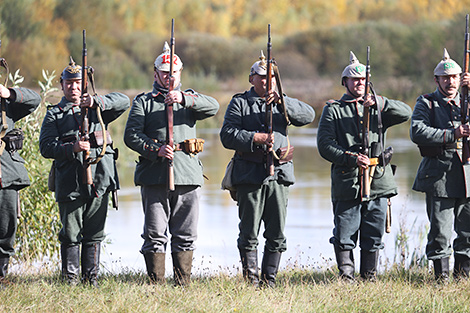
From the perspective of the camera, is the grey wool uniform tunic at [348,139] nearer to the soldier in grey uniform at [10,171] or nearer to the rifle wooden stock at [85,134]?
the rifle wooden stock at [85,134]

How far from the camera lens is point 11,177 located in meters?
7.25

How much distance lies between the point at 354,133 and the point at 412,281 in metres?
1.55

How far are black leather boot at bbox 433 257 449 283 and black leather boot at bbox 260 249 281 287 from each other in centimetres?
149

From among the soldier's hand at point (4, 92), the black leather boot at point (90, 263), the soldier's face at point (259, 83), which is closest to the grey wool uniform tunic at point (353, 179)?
the soldier's face at point (259, 83)

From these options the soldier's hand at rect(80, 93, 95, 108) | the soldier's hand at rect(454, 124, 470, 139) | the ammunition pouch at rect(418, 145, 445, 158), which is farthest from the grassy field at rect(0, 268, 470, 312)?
the soldier's hand at rect(80, 93, 95, 108)

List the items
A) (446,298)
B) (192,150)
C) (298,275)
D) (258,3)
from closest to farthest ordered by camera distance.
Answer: (446,298)
(192,150)
(298,275)
(258,3)

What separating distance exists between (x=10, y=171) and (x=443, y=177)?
400 cm

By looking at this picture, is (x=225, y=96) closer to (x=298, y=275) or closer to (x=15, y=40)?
(x=15, y=40)

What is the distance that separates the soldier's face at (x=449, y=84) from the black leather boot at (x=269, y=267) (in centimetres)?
220

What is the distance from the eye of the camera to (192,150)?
287 inches

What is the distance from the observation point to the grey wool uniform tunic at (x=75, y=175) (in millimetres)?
7215

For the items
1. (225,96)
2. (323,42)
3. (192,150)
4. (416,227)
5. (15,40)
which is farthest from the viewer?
(323,42)

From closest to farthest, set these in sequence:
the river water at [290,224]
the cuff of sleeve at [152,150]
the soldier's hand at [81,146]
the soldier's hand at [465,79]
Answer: the soldier's hand at [81,146], the cuff of sleeve at [152,150], the soldier's hand at [465,79], the river water at [290,224]

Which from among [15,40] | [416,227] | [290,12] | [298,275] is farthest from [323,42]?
[298,275]
